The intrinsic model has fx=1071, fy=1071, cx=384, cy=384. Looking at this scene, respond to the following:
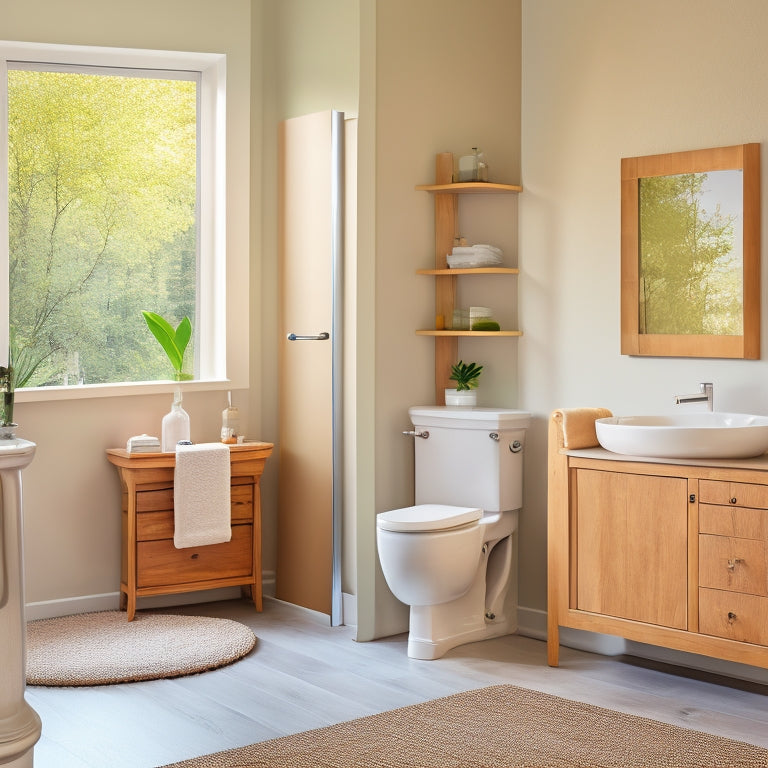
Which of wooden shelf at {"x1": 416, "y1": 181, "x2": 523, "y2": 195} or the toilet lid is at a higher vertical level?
wooden shelf at {"x1": 416, "y1": 181, "x2": 523, "y2": 195}

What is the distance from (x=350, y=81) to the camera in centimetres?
414

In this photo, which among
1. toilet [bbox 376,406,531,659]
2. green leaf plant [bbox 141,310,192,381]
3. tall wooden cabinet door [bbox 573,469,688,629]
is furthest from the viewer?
green leaf plant [bbox 141,310,192,381]

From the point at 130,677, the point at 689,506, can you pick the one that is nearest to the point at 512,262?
the point at 689,506

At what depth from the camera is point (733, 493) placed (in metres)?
3.21

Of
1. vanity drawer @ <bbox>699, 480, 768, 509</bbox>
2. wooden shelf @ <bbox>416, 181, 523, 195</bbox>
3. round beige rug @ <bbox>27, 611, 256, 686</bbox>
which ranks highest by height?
wooden shelf @ <bbox>416, 181, 523, 195</bbox>

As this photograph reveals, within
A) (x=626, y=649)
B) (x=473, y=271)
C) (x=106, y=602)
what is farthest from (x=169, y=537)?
(x=626, y=649)

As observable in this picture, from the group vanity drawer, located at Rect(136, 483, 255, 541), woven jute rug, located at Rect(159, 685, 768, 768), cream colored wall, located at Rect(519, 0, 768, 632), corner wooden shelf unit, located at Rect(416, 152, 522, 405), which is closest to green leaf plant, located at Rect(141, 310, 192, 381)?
vanity drawer, located at Rect(136, 483, 255, 541)

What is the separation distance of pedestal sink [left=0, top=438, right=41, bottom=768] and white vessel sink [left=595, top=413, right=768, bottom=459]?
183 cm

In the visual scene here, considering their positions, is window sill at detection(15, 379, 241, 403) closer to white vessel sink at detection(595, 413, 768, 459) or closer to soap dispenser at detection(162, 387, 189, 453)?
soap dispenser at detection(162, 387, 189, 453)

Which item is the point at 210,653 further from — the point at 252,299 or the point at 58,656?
the point at 252,299

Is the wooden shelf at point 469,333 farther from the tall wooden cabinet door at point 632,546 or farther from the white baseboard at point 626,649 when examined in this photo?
the white baseboard at point 626,649

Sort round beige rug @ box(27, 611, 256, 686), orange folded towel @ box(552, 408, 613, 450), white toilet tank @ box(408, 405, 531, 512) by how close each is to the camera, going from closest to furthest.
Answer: round beige rug @ box(27, 611, 256, 686)
orange folded towel @ box(552, 408, 613, 450)
white toilet tank @ box(408, 405, 531, 512)

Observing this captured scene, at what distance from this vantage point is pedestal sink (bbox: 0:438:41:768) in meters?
2.50

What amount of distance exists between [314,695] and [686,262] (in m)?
1.91
